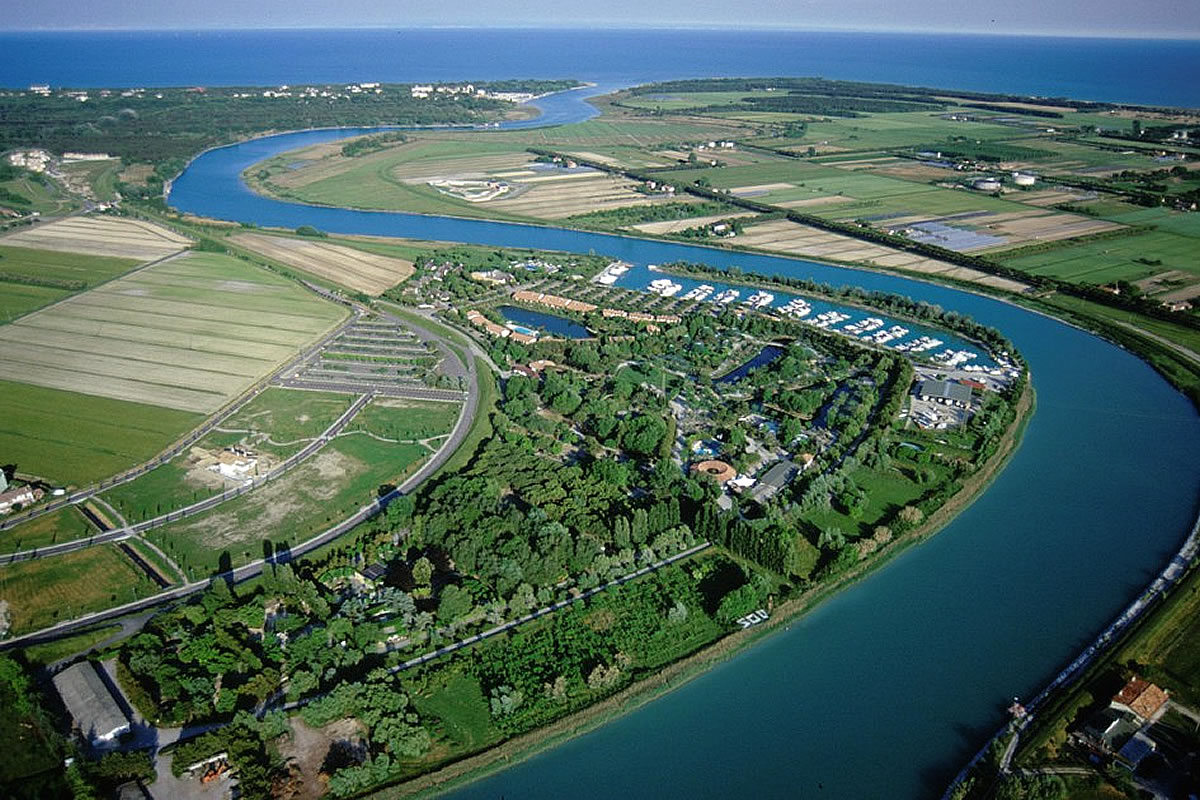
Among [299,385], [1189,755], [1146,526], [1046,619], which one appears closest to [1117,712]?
[1189,755]

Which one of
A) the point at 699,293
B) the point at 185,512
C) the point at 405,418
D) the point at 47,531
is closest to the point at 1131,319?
the point at 699,293

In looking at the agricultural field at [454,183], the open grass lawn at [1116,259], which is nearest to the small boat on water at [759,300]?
the open grass lawn at [1116,259]

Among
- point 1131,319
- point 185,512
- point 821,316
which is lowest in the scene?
point 185,512

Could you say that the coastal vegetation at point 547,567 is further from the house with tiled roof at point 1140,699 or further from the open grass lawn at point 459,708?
the house with tiled roof at point 1140,699

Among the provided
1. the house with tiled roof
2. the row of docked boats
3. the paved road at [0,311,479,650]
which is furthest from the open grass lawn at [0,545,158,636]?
the row of docked boats

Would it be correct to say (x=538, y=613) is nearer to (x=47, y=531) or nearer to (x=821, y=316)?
(x=47, y=531)
